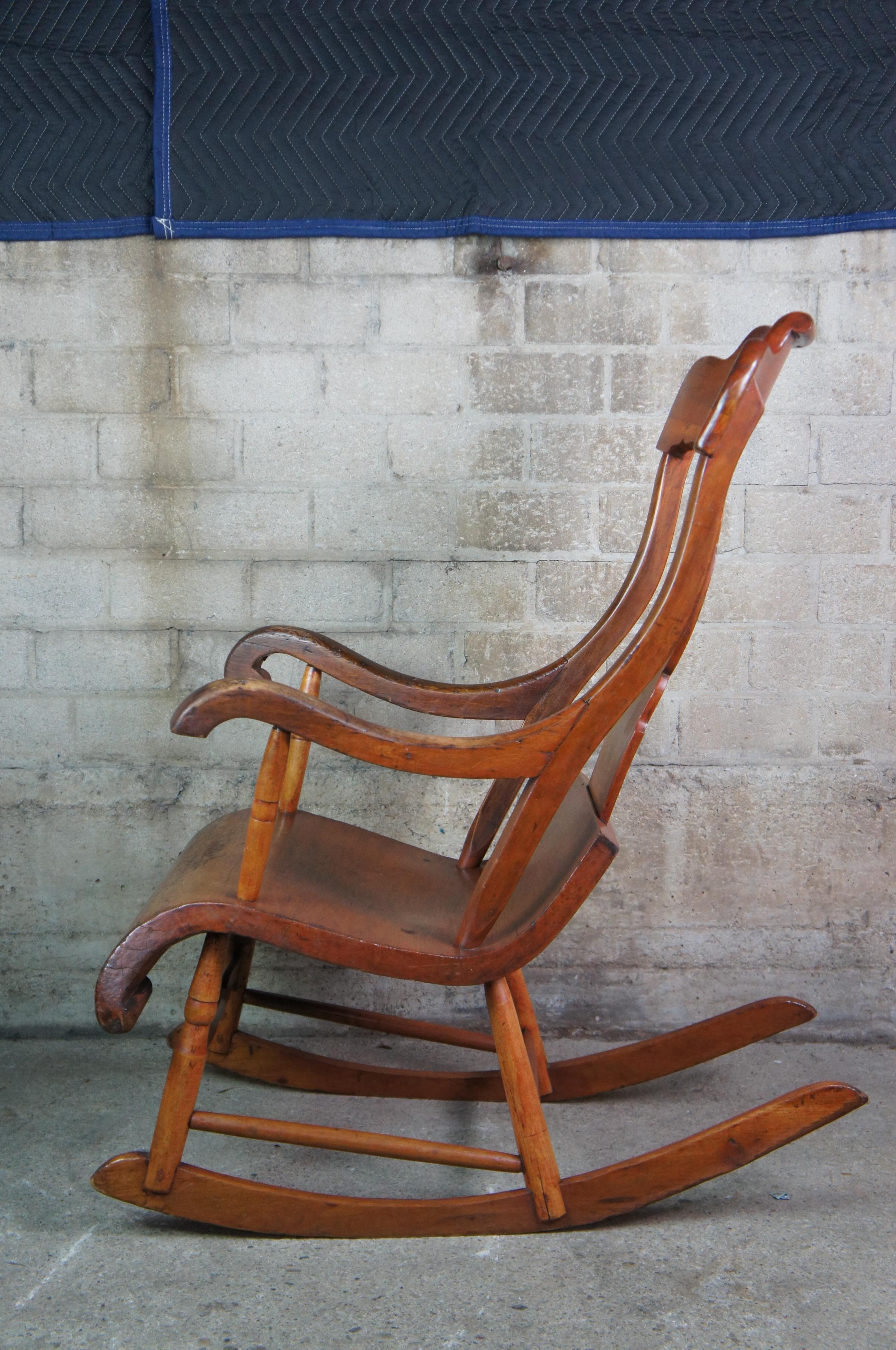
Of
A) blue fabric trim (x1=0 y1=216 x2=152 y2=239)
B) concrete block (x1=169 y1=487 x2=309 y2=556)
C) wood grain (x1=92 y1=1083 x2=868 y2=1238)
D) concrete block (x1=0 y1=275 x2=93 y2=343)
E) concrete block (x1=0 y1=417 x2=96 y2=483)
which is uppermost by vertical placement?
blue fabric trim (x1=0 y1=216 x2=152 y2=239)

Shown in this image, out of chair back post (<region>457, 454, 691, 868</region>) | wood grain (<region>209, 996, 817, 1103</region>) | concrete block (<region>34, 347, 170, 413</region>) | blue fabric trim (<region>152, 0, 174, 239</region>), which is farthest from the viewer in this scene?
concrete block (<region>34, 347, 170, 413</region>)

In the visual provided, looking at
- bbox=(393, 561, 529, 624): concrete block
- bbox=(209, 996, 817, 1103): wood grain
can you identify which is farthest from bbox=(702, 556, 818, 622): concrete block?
bbox=(209, 996, 817, 1103): wood grain

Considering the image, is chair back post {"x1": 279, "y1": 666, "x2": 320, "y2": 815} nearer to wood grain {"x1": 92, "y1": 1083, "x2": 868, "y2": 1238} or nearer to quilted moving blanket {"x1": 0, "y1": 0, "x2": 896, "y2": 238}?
wood grain {"x1": 92, "y1": 1083, "x2": 868, "y2": 1238}

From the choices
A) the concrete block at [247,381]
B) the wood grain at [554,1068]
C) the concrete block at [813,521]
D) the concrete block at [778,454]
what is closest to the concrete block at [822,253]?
the concrete block at [778,454]

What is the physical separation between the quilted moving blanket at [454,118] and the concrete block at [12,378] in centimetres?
22

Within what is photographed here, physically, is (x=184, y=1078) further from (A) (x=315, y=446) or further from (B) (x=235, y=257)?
(B) (x=235, y=257)

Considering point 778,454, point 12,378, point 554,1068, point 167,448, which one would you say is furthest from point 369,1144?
point 12,378

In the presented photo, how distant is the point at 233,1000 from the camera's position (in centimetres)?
182

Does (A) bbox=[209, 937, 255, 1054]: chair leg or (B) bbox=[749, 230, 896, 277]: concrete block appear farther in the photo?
(B) bbox=[749, 230, 896, 277]: concrete block

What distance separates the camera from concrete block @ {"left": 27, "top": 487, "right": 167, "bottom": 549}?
2.10 meters

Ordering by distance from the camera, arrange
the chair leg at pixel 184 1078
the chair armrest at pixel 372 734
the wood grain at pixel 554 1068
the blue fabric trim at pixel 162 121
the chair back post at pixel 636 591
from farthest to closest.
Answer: the blue fabric trim at pixel 162 121 → the wood grain at pixel 554 1068 → the chair back post at pixel 636 591 → the chair leg at pixel 184 1078 → the chair armrest at pixel 372 734

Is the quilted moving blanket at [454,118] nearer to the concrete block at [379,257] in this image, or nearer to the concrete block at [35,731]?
the concrete block at [379,257]

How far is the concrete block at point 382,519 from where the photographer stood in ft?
6.85

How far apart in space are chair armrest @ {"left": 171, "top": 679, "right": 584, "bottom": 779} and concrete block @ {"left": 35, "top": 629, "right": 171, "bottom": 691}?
869 millimetres
